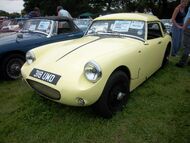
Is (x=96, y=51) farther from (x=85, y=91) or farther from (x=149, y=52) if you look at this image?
(x=149, y=52)

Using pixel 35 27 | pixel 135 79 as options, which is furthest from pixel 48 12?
pixel 135 79

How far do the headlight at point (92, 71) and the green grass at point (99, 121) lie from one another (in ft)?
2.43

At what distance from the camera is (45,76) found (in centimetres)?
302

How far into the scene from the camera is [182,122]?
3123 millimetres

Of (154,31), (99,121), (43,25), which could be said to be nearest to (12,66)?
(43,25)

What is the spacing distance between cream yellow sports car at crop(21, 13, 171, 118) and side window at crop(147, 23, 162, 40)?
3 centimetres

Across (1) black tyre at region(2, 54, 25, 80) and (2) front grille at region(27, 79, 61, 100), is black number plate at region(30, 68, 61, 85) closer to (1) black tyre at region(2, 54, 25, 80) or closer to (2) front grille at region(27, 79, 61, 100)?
(2) front grille at region(27, 79, 61, 100)

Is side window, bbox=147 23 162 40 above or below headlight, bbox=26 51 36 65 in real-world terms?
above

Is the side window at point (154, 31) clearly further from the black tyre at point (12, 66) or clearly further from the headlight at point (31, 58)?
the black tyre at point (12, 66)

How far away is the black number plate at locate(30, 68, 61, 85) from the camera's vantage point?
2.90 meters

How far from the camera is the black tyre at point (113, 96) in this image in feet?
9.65

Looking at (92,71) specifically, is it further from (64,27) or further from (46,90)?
(64,27)

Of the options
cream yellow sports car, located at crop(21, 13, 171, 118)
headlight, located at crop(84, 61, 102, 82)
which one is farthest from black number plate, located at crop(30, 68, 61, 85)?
headlight, located at crop(84, 61, 102, 82)

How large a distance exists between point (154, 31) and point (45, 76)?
2816mm
